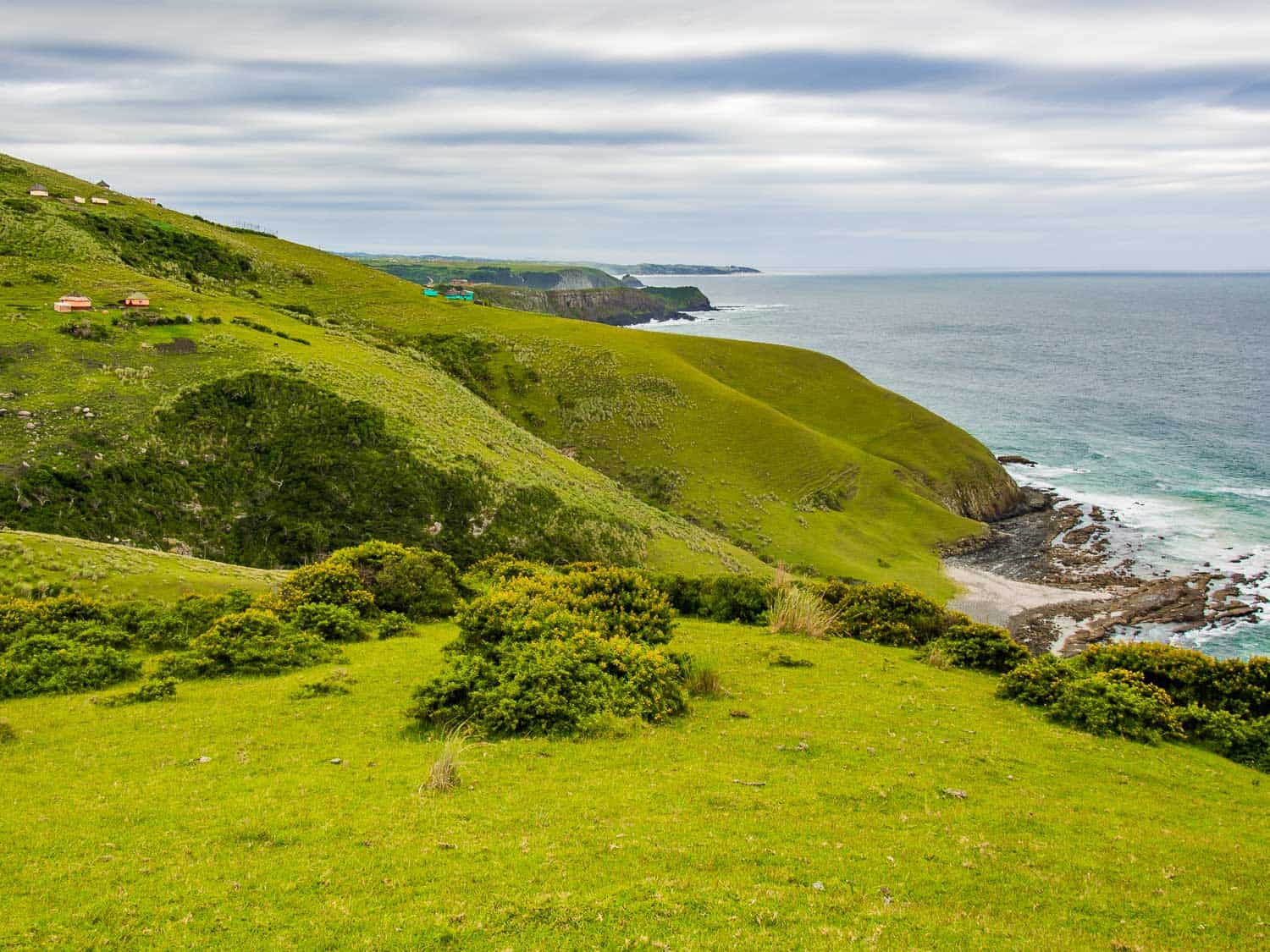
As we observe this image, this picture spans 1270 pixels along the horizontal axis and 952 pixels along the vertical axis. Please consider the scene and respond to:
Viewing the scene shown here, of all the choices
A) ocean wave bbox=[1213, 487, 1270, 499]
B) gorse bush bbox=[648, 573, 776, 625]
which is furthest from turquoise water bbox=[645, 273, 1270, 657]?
gorse bush bbox=[648, 573, 776, 625]

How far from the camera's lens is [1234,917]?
9688 millimetres

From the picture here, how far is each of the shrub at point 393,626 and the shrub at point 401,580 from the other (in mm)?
1318

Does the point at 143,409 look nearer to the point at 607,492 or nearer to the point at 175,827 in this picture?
the point at 607,492

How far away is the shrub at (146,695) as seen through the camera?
1716 centimetres

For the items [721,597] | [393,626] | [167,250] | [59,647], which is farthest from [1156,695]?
[167,250]

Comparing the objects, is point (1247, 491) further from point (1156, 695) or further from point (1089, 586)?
point (1156, 695)

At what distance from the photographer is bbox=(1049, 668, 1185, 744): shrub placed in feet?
57.2

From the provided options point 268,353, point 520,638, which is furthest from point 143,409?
point 520,638

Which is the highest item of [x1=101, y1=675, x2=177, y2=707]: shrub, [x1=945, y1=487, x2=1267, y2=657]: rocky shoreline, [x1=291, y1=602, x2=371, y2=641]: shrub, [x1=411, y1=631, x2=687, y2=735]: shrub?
[x1=411, y1=631, x2=687, y2=735]: shrub

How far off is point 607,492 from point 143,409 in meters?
30.3

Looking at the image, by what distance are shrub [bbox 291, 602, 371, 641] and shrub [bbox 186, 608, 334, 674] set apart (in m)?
1.06

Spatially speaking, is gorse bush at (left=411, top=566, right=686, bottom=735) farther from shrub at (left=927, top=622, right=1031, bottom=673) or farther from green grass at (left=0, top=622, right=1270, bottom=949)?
shrub at (left=927, top=622, right=1031, bottom=673)

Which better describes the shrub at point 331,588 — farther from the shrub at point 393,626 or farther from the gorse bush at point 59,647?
the gorse bush at point 59,647

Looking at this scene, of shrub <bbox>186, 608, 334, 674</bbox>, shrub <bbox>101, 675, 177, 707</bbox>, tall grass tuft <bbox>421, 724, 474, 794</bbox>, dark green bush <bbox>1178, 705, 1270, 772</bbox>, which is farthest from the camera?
shrub <bbox>186, 608, 334, 674</bbox>
